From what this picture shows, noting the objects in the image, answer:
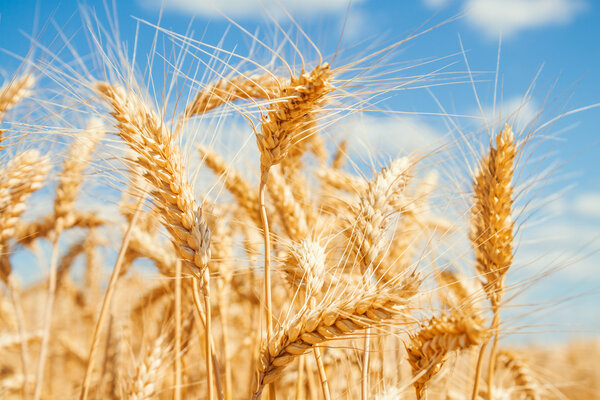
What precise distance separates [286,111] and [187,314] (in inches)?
54.4

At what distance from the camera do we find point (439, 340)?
1.09 m

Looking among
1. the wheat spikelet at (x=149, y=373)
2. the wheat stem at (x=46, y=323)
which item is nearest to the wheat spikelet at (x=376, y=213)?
the wheat spikelet at (x=149, y=373)

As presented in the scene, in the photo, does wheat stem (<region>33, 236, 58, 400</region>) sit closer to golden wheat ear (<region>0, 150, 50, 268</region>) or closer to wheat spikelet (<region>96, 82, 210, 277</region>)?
golden wheat ear (<region>0, 150, 50, 268</region>)

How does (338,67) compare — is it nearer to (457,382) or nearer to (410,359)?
(410,359)

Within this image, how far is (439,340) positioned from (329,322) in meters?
0.26

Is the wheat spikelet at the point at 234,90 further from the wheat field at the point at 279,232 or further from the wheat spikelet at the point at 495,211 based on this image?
the wheat spikelet at the point at 495,211

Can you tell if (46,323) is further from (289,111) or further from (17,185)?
(289,111)

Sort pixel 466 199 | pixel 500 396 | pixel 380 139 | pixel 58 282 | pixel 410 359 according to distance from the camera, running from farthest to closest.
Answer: pixel 58 282, pixel 380 139, pixel 500 396, pixel 466 199, pixel 410 359

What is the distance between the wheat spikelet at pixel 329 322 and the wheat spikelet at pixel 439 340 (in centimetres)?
10

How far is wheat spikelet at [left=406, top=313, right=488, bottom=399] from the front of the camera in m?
0.99

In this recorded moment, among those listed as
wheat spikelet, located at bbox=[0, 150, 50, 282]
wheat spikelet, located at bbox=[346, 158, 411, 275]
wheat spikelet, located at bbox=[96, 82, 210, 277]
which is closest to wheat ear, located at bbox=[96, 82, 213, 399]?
wheat spikelet, located at bbox=[96, 82, 210, 277]

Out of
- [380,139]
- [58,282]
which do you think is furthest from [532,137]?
[58,282]

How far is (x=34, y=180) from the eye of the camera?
6.64ft

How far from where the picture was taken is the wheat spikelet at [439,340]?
3.25 ft
